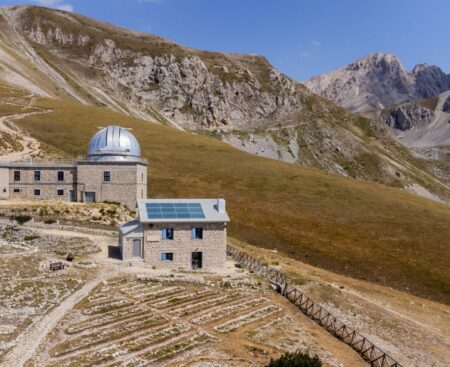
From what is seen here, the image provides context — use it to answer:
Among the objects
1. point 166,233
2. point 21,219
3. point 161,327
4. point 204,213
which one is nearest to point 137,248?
point 166,233

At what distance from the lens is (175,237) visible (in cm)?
4456

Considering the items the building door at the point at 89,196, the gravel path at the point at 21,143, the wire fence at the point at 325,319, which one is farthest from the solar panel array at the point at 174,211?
the gravel path at the point at 21,143

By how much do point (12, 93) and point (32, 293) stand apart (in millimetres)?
125149

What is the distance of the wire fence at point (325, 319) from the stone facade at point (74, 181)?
24518 mm

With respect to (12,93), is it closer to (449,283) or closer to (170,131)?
(170,131)

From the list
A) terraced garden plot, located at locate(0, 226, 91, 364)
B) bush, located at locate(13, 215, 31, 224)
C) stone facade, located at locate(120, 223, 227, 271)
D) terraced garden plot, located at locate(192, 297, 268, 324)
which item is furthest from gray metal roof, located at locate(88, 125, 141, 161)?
terraced garden plot, located at locate(192, 297, 268, 324)

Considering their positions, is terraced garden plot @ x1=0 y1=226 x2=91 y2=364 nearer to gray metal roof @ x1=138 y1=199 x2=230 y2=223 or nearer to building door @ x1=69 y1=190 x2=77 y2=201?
gray metal roof @ x1=138 y1=199 x2=230 y2=223

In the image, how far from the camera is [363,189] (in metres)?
93.4

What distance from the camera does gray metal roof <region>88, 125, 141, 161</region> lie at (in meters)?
63.8

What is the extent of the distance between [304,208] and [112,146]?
1358 inches

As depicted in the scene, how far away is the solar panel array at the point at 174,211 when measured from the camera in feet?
147

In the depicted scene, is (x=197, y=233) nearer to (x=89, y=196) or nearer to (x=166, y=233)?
(x=166, y=233)

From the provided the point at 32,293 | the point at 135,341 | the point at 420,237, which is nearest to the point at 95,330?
the point at 135,341

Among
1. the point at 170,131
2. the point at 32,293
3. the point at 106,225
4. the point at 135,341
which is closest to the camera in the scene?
the point at 135,341
